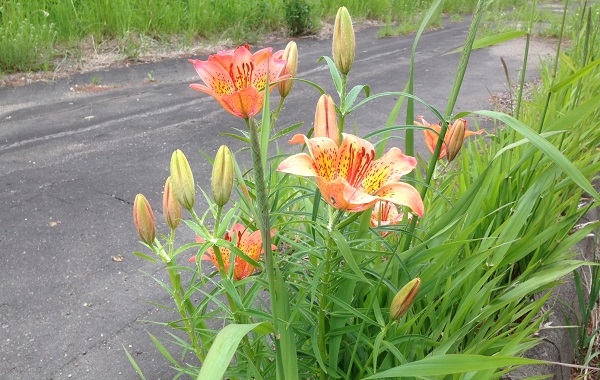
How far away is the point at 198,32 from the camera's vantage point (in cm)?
523

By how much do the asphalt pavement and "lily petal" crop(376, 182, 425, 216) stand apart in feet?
3.34

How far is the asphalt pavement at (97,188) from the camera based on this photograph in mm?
1626

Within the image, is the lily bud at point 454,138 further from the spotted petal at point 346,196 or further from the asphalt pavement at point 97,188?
the asphalt pavement at point 97,188

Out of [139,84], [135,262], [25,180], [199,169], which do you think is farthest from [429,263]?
[139,84]

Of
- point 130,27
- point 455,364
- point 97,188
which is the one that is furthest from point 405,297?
Result: point 130,27

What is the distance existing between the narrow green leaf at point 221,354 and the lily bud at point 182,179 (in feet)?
0.97

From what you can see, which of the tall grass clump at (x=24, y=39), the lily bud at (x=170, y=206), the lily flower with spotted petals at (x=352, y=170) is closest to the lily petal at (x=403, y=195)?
the lily flower with spotted petals at (x=352, y=170)

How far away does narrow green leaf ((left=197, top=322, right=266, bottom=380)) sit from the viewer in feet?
1.73

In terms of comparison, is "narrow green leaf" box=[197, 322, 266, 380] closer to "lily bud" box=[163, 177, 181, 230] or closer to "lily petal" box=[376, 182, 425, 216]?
"lily petal" box=[376, 182, 425, 216]

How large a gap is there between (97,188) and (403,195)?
2.04 meters

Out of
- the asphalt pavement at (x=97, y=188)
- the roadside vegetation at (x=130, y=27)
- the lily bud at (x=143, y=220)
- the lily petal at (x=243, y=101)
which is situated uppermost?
the lily petal at (x=243, y=101)

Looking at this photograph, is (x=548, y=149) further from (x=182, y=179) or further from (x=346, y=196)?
(x=182, y=179)

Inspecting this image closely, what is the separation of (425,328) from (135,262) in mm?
1203

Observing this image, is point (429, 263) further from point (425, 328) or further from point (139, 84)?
point (139, 84)
